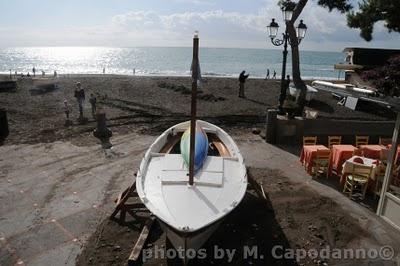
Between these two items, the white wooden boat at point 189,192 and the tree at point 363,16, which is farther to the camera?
the tree at point 363,16

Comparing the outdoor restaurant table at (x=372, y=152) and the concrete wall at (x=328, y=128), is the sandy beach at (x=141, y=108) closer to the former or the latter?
the concrete wall at (x=328, y=128)

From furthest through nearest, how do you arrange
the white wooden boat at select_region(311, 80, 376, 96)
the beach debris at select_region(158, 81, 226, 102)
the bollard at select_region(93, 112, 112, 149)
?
the beach debris at select_region(158, 81, 226, 102)
the bollard at select_region(93, 112, 112, 149)
the white wooden boat at select_region(311, 80, 376, 96)

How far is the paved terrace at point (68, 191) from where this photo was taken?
7.80m

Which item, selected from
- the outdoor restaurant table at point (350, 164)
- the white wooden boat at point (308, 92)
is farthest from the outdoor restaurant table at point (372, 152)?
the white wooden boat at point (308, 92)

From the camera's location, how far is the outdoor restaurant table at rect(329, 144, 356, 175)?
1140cm

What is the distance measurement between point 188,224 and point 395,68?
587 cm

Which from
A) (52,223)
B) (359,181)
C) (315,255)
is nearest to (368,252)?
(315,255)

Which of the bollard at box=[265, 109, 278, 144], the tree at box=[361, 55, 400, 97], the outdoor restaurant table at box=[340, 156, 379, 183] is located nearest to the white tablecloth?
the outdoor restaurant table at box=[340, 156, 379, 183]

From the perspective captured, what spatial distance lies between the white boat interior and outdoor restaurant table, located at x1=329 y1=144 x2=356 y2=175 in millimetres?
3900

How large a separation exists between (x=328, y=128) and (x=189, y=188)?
9560 millimetres

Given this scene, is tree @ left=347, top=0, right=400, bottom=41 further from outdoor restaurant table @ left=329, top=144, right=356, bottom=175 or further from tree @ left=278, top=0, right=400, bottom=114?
outdoor restaurant table @ left=329, top=144, right=356, bottom=175

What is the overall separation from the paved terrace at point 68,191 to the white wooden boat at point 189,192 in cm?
186

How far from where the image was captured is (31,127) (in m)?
17.7

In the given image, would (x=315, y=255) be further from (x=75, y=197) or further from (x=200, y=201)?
(x=75, y=197)
